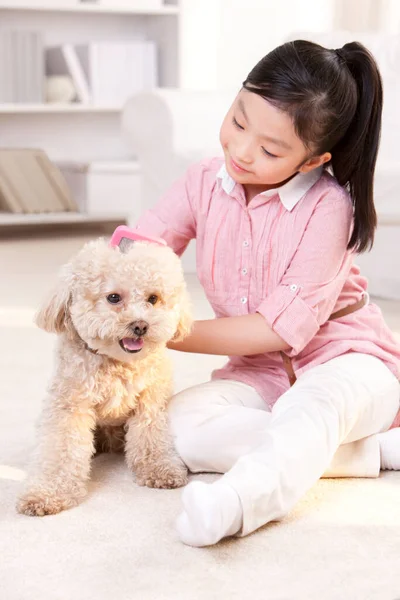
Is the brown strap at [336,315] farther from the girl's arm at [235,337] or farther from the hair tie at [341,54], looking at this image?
the hair tie at [341,54]

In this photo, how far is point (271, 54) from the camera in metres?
1.31

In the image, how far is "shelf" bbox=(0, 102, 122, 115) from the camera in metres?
3.83

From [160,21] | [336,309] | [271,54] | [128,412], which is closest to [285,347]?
[336,309]

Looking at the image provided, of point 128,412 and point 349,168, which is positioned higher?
point 349,168

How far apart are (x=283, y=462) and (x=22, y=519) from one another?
0.34 m

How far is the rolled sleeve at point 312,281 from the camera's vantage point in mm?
1337

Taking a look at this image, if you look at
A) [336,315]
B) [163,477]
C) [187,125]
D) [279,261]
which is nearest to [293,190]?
[279,261]

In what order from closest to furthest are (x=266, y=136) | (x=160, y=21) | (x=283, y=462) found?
(x=283, y=462) → (x=266, y=136) → (x=160, y=21)

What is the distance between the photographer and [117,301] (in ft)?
3.87

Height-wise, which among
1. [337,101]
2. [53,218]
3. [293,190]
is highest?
[337,101]

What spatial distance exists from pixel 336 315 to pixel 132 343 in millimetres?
394

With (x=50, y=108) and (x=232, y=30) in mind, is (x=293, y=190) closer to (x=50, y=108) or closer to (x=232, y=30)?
(x=50, y=108)

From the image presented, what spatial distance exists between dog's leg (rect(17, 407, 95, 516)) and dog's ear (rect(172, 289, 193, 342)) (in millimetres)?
167

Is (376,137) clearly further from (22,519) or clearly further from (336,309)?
(22,519)
